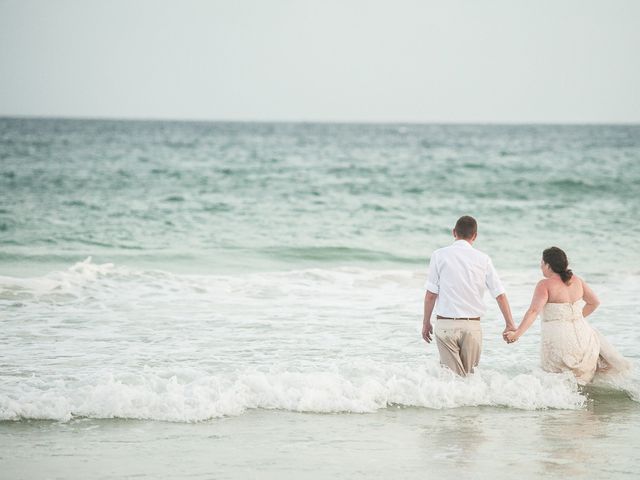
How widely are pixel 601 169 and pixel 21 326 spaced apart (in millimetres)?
32909

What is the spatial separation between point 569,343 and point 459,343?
2.99 ft

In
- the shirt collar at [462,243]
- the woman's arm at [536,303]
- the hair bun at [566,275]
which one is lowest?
the woman's arm at [536,303]

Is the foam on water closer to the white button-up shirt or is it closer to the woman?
the woman

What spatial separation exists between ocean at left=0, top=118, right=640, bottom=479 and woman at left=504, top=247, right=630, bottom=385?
18 cm

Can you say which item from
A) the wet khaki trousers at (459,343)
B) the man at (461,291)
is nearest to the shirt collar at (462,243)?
the man at (461,291)

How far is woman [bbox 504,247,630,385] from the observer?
6.71 m

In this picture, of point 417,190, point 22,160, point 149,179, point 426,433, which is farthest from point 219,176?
point 426,433

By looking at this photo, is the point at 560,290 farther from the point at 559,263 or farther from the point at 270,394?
the point at 270,394

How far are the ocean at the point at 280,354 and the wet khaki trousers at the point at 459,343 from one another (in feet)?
0.42

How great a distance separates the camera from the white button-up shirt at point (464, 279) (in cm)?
647

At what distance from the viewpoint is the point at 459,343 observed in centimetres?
660

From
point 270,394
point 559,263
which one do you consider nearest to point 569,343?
point 559,263

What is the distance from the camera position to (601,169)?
124 feet

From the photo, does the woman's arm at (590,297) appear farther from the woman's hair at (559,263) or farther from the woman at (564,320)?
the woman's hair at (559,263)
